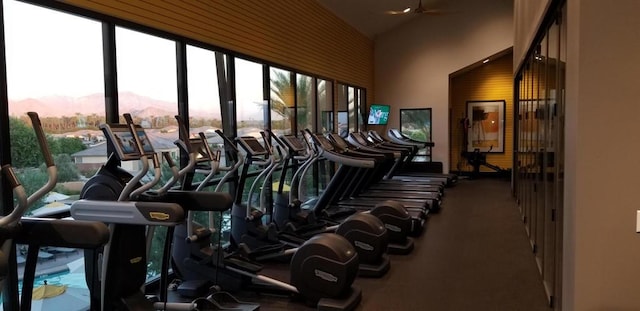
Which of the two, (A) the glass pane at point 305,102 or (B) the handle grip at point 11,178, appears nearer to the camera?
(B) the handle grip at point 11,178

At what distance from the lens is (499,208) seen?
9336 millimetres

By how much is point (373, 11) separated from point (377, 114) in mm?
3027

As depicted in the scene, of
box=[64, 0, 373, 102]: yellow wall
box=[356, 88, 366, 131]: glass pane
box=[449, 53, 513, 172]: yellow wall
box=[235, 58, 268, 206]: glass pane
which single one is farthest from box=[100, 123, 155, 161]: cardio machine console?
box=[449, 53, 513, 172]: yellow wall

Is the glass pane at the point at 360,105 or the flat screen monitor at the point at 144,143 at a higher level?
the glass pane at the point at 360,105

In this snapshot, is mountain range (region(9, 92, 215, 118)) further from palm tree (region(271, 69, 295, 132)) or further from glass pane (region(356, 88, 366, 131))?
glass pane (region(356, 88, 366, 131))

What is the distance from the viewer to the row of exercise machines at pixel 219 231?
3.07 metres

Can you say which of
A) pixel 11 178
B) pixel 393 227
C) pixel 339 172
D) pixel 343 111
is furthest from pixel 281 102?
pixel 11 178

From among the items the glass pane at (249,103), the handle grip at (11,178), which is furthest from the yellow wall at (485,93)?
the handle grip at (11,178)

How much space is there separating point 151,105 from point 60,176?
4.51 feet

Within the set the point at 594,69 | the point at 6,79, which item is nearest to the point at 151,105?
the point at 6,79

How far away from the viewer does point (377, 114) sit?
14.0 metres

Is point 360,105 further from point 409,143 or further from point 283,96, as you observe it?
point 283,96

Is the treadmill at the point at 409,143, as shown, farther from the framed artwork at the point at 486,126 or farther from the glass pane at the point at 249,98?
the glass pane at the point at 249,98

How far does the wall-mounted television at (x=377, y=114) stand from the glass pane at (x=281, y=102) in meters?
5.36
